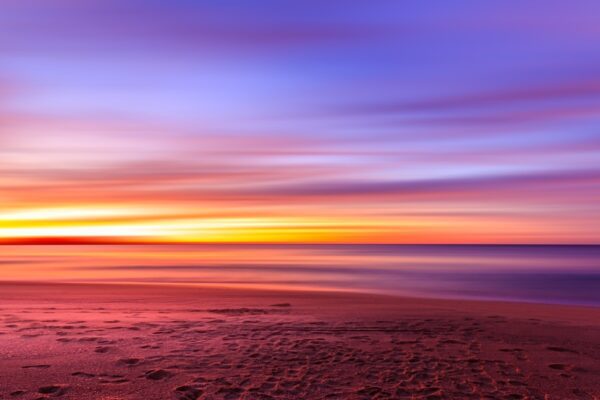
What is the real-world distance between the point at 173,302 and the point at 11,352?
8.67 meters

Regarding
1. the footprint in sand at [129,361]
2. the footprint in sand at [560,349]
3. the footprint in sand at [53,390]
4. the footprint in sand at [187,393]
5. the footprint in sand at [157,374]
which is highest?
the footprint in sand at [560,349]

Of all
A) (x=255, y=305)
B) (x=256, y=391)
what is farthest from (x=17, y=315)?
(x=256, y=391)

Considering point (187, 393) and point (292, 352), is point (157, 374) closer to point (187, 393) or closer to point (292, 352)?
point (187, 393)

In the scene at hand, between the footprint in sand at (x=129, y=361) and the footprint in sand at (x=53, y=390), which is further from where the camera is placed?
the footprint in sand at (x=129, y=361)

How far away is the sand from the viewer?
7.69 metres

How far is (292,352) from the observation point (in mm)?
9914

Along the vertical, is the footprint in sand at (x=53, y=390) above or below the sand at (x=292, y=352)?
below

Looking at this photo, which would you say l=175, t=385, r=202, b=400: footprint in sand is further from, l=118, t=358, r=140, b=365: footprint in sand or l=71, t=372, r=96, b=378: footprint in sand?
l=118, t=358, r=140, b=365: footprint in sand

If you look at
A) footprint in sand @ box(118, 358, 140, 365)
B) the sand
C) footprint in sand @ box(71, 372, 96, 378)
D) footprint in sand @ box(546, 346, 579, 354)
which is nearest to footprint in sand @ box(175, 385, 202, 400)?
the sand

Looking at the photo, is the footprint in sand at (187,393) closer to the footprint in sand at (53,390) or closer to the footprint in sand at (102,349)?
the footprint in sand at (53,390)

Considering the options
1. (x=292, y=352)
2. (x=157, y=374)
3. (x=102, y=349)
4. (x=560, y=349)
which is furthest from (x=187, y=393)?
(x=560, y=349)

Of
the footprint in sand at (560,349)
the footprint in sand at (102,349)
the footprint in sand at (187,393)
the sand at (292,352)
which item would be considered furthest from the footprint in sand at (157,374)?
the footprint in sand at (560,349)

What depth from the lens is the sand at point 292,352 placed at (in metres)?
7.69

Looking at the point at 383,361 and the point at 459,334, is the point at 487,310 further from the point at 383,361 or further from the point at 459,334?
the point at 383,361
